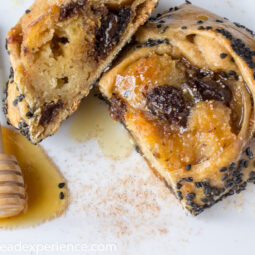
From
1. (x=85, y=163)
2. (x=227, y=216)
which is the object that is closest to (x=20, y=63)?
(x=85, y=163)

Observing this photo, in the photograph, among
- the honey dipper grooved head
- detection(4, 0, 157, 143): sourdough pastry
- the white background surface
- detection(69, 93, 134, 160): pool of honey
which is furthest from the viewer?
detection(69, 93, 134, 160): pool of honey

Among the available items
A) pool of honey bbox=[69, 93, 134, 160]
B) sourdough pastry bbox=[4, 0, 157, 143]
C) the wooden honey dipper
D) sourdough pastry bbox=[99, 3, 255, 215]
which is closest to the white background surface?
pool of honey bbox=[69, 93, 134, 160]

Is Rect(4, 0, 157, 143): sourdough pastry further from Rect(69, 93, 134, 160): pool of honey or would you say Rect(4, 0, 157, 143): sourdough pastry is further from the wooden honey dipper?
Rect(69, 93, 134, 160): pool of honey

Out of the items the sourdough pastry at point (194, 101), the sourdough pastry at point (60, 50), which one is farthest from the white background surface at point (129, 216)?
the sourdough pastry at point (60, 50)

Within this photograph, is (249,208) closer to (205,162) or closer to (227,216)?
(227,216)

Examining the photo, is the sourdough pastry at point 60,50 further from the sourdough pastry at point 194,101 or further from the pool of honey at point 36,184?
the pool of honey at point 36,184

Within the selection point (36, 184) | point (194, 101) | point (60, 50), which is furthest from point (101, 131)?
point (194, 101)
